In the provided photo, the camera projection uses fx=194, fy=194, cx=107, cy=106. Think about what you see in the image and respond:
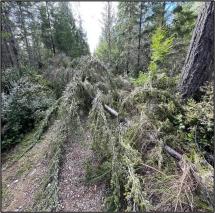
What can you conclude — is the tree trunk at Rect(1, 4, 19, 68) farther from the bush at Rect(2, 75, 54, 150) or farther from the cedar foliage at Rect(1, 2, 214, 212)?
the cedar foliage at Rect(1, 2, 214, 212)

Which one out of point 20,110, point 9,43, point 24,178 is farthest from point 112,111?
point 9,43

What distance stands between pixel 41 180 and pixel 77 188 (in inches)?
23.3

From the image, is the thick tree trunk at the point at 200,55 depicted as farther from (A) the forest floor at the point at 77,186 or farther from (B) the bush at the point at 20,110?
(B) the bush at the point at 20,110

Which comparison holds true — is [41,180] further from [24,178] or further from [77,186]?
[77,186]

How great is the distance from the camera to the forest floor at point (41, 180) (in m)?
2.40

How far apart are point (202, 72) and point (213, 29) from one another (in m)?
0.64

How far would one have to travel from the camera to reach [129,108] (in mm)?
3654

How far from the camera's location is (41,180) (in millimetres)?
2785

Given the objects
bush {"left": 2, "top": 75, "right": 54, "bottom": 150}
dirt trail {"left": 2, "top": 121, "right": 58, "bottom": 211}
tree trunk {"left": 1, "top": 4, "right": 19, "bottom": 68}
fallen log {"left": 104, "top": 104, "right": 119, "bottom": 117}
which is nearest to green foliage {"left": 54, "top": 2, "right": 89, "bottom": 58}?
tree trunk {"left": 1, "top": 4, "right": 19, "bottom": 68}

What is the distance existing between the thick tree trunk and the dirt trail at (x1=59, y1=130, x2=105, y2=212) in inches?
78.3

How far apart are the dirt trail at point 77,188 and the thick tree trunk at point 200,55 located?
1.99 meters

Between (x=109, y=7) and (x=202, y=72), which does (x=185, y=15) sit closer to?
(x=109, y=7)

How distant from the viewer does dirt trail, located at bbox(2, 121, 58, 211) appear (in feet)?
8.31

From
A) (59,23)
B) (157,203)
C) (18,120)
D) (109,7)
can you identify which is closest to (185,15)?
(109,7)
